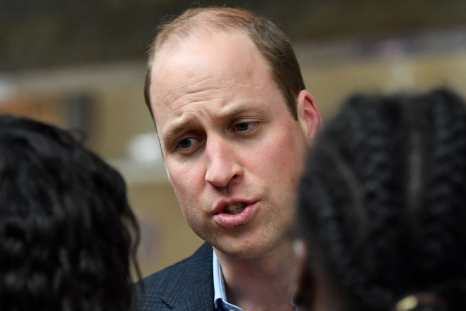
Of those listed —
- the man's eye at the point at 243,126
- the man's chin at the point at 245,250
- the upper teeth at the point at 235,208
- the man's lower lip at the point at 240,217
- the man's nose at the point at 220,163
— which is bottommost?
the man's chin at the point at 245,250

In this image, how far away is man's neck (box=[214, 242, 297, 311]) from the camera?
1781 mm

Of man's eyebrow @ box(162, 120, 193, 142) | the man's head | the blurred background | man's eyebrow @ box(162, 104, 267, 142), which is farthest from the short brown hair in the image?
the blurred background

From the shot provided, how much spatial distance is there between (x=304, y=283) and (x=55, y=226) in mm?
482

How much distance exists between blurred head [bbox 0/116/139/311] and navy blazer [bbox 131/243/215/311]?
24.8 inches

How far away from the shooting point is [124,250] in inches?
50.5

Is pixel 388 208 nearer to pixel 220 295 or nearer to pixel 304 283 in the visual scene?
pixel 304 283

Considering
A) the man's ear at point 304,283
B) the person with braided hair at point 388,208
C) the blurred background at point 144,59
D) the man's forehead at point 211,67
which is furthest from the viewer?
the blurred background at point 144,59

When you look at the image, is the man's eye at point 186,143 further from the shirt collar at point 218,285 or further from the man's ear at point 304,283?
the man's ear at point 304,283

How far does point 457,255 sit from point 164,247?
16.2 ft

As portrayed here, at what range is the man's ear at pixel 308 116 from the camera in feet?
6.02

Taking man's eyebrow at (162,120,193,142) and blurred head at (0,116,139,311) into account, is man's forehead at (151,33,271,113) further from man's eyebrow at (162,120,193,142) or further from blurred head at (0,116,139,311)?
blurred head at (0,116,139,311)

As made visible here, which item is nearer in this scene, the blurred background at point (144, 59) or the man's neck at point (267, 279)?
the man's neck at point (267, 279)

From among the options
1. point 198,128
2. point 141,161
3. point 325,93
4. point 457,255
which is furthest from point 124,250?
point 141,161

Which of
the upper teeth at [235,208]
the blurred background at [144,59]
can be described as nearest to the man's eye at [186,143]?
the upper teeth at [235,208]
